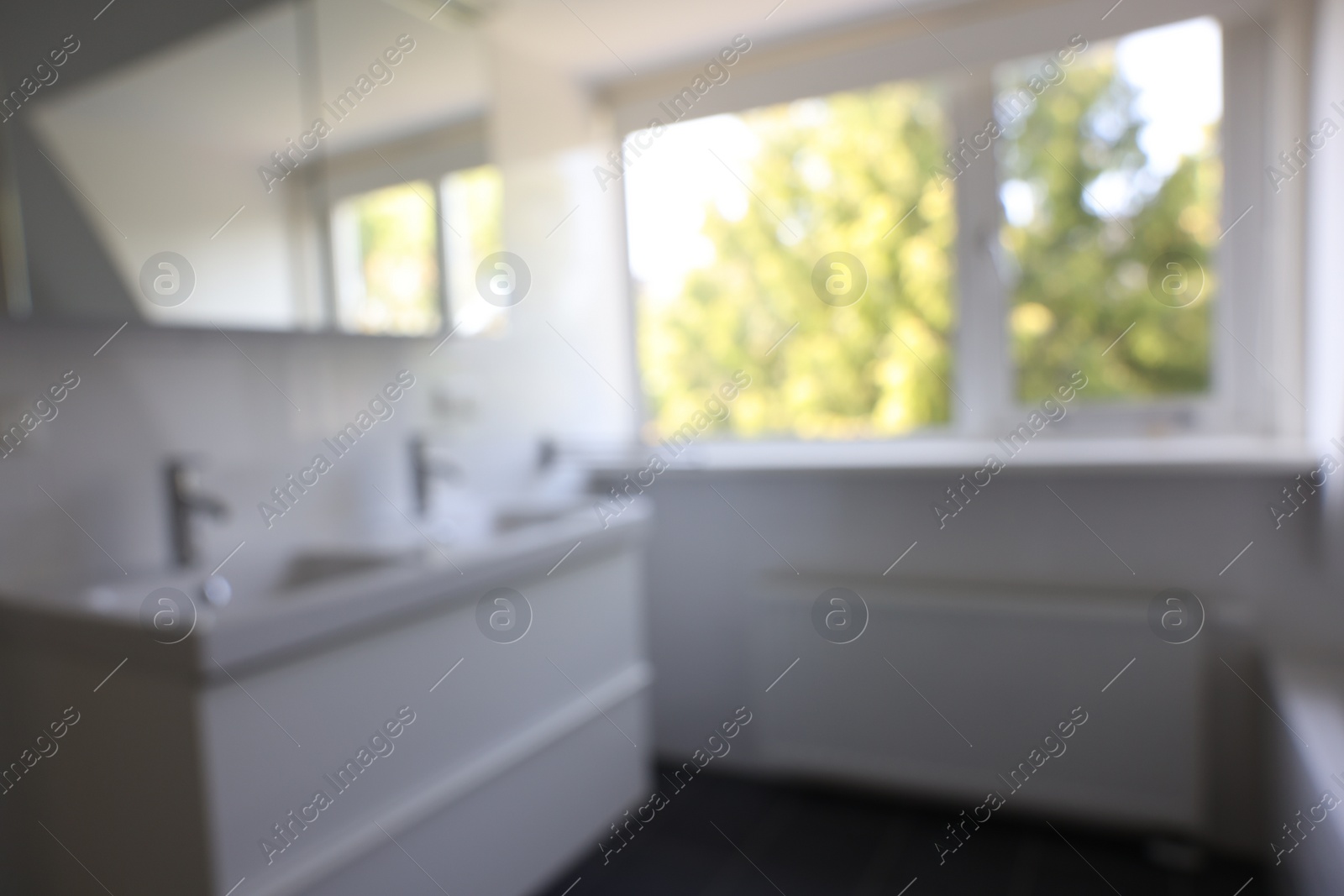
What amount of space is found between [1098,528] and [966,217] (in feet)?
2.76

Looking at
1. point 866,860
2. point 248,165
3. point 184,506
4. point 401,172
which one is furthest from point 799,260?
point 184,506

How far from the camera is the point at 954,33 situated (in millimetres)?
2012

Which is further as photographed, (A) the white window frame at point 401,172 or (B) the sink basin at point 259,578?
(A) the white window frame at point 401,172

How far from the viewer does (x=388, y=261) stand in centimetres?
181

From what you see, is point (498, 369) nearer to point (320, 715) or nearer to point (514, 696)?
point (514, 696)

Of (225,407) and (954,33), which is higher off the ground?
(954,33)

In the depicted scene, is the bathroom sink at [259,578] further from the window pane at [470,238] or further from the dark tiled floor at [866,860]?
the dark tiled floor at [866,860]

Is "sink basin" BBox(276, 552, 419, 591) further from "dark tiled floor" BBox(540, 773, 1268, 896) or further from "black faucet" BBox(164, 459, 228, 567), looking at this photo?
"dark tiled floor" BBox(540, 773, 1268, 896)

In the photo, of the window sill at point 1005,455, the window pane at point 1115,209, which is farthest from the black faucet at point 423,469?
the window pane at point 1115,209

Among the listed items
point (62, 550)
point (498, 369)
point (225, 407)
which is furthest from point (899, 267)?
point (62, 550)

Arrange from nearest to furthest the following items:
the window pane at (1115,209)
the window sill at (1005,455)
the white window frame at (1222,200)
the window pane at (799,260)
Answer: the window sill at (1005,455) → the white window frame at (1222,200) → the window pane at (1115,209) → the window pane at (799,260)

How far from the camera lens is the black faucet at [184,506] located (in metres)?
1.36

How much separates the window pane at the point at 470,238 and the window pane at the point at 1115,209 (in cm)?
130

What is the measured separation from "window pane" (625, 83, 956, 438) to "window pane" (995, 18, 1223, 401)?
0.19 m
